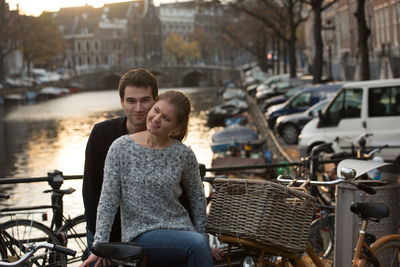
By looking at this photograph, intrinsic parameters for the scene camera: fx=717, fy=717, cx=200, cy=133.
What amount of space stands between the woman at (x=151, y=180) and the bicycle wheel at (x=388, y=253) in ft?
4.07

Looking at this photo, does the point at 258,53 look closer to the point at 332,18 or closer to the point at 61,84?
the point at 332,18

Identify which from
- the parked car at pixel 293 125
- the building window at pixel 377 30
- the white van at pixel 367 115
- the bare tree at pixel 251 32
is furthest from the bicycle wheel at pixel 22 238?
the bare tree at pixel 251 32

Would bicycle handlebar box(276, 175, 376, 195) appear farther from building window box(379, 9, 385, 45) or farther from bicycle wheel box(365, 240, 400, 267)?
building window box(379, 9, 385, 45)

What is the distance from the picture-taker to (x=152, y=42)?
124 metres

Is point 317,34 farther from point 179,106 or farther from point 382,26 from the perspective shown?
point 179,106

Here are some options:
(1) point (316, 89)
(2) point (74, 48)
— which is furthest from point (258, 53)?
(2) point (74, 48)

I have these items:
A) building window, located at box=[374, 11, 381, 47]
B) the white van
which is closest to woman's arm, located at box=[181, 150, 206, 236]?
the white van

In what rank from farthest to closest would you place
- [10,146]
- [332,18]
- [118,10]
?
[118,10], [332,18], [10,146]

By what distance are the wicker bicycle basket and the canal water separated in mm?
9447

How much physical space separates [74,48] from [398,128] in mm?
108857

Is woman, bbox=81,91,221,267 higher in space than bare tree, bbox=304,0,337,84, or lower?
lower

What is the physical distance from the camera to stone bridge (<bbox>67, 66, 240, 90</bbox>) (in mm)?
94750

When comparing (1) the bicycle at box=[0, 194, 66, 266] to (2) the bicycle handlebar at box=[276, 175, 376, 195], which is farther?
(1) the bicycle at box=[0, 194, 66, 266]

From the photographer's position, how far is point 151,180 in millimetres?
3197
